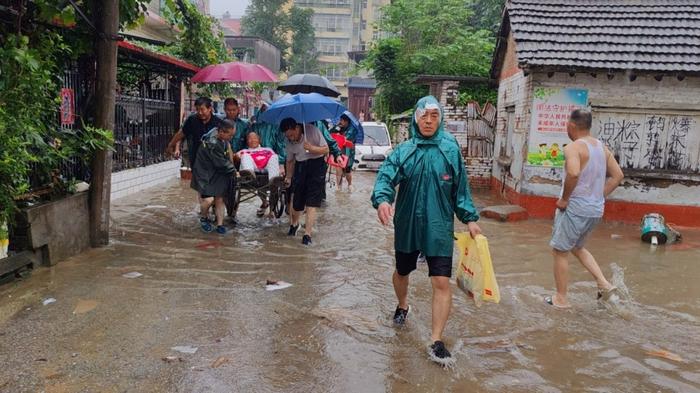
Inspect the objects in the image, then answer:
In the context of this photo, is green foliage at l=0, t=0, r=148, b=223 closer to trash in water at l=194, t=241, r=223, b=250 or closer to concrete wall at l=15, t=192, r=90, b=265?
concrete wall at l=15, t=192, r=90, b=265

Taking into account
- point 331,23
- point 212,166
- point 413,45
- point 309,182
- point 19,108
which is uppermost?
point 331,23

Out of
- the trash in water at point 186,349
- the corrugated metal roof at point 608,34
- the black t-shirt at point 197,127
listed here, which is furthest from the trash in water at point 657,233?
the trash in water at point 186,349

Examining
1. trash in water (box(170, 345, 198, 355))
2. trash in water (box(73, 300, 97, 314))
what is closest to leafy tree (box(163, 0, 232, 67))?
trash in water (box(73, 300, 97, 314))

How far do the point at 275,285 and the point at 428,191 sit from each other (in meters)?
2.19

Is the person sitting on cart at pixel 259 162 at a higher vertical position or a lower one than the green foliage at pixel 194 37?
lower

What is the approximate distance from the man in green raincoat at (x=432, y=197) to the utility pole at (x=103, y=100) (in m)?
3.83

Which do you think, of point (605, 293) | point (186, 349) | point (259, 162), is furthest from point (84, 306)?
point (605, 293)

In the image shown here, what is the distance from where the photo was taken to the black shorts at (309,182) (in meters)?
7.38

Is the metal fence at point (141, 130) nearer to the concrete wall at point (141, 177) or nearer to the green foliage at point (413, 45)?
the concrete wall at point (141, 177)

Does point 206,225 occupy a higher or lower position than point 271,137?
lower

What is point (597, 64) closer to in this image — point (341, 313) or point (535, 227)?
point (535, 227)

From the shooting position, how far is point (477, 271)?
403cm

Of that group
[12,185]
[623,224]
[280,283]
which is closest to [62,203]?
[12,185]

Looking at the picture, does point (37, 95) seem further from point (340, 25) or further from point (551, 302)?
point (340, 25)
